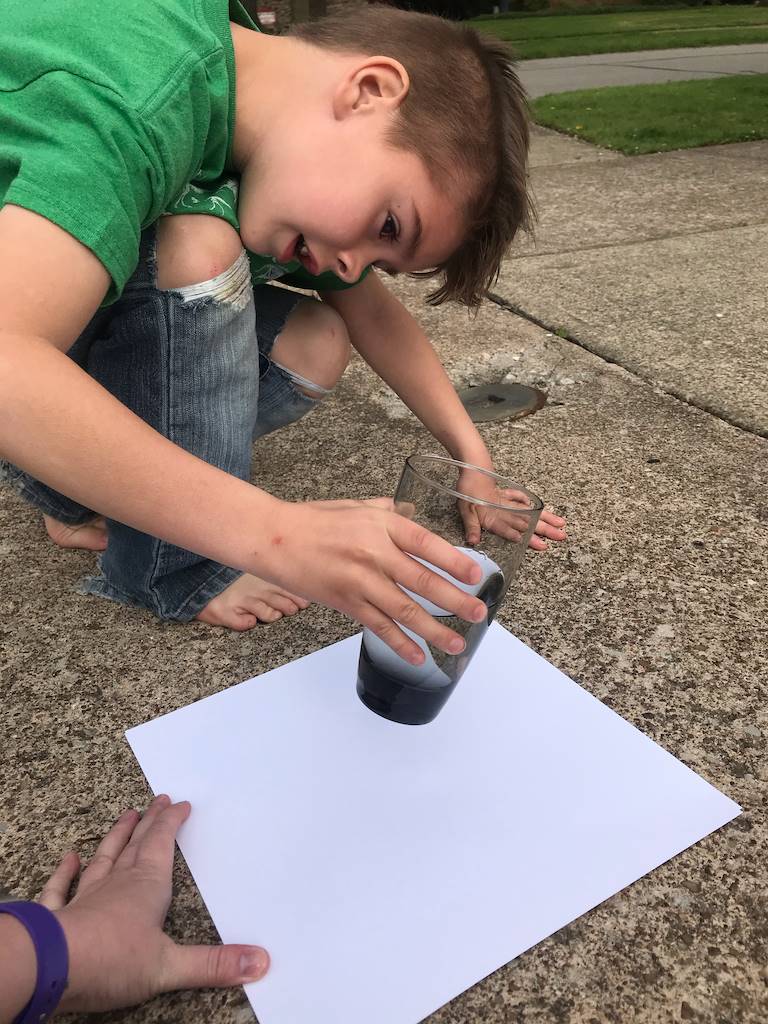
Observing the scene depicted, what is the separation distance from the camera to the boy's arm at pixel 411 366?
1360 millimetres

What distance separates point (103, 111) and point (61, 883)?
2.51ft

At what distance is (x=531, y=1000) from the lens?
72 centimetres

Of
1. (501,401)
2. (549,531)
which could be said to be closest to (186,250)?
(549,531)

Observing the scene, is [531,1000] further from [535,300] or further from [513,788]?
[535,300]

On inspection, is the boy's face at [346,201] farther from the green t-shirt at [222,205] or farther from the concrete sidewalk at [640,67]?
the concrete sidewalk at [640,67]

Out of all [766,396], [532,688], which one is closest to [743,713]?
[532,688]

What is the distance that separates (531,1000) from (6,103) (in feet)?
3.27

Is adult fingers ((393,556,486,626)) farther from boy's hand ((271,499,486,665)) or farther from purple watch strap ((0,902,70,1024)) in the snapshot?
purple watch strap ((0,902,70,1024))

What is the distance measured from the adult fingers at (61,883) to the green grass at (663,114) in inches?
165

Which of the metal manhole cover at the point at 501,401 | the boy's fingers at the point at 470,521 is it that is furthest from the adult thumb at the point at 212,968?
the metal manhole cover at the point at 501,401

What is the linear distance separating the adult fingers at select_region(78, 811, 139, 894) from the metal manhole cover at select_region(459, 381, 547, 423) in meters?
1.10

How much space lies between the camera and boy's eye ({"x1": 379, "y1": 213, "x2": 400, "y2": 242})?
3.30 ft

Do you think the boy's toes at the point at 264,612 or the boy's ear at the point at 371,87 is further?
the boy's toes at the point at 264,612

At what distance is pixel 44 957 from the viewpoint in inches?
25.4
